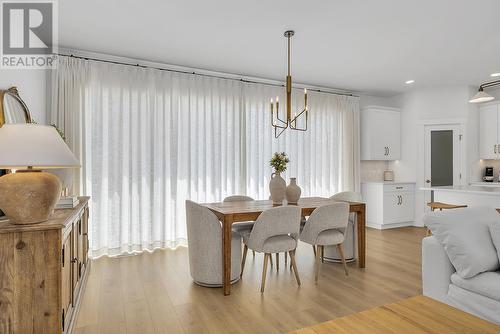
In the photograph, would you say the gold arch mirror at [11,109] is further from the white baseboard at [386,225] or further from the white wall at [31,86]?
the white baseboard at [386,225]

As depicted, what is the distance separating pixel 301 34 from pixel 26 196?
3064 millimetres

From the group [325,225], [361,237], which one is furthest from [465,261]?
[361,237]

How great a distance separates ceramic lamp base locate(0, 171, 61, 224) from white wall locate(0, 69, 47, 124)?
→ 4.27ft

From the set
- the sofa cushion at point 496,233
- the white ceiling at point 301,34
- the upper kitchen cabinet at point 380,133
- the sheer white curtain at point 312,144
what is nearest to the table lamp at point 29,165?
the white ceiling at point 301,34

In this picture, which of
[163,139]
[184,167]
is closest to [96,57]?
[163,139]

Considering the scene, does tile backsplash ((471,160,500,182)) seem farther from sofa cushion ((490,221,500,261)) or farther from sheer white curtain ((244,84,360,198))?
sofa cushion ((490,221,500,261))

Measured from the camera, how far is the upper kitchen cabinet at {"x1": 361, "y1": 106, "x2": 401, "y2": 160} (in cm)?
611

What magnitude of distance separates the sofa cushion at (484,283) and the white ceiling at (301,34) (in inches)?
94.1

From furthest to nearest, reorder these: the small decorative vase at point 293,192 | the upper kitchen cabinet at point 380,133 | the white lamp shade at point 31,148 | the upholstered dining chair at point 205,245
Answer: the upper kitchen cabinet at point 380,133
the small decorative vase at point 293,192
the upholstered dining chair at point 205,245
the white lamp shade at point 31,148

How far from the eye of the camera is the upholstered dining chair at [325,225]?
3.18 m

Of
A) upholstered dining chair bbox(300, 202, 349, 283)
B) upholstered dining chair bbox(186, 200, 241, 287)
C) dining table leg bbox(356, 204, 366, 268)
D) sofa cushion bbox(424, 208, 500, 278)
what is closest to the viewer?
sofa cushion bbox(424, 208, 500, 278)

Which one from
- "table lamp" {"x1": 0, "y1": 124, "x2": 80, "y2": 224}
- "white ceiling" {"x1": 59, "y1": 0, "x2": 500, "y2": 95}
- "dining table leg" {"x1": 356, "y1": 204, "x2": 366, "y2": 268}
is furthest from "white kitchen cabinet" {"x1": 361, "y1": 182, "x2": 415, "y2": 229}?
"table lamp" {"x1": 0, "y1": 124, "x2": 80, "y2": 224}

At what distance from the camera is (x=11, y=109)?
2455mm

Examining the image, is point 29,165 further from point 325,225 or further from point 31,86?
point 325,225
